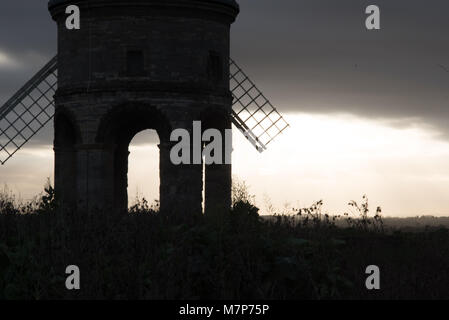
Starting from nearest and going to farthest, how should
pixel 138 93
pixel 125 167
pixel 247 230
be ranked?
pixel 247 230 → pixel 138 93 → pixel 125 167

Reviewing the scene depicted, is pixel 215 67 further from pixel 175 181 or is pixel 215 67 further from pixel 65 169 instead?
pixel 65 169

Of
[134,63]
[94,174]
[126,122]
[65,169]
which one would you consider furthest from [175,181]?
[65,169]

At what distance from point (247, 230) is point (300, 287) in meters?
1.37

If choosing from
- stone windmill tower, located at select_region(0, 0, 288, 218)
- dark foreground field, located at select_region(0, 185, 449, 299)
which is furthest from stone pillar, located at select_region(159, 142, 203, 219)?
dark foreground field, located at select_region(0, 185, 449, 299)

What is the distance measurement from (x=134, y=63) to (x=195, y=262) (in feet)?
48.4

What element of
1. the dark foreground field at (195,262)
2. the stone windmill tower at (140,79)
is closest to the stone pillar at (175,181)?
the stone windmill tower at (140,79)

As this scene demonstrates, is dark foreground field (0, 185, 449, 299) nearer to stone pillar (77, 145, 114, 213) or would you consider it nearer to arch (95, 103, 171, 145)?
arch (95, 103, 171, 145)

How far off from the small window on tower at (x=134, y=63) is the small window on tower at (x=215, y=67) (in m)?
2.40

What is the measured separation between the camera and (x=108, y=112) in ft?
82.2

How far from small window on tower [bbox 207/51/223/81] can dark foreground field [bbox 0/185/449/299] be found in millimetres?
12146

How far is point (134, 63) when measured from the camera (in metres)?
25.1

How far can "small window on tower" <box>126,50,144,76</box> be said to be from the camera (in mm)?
25047
